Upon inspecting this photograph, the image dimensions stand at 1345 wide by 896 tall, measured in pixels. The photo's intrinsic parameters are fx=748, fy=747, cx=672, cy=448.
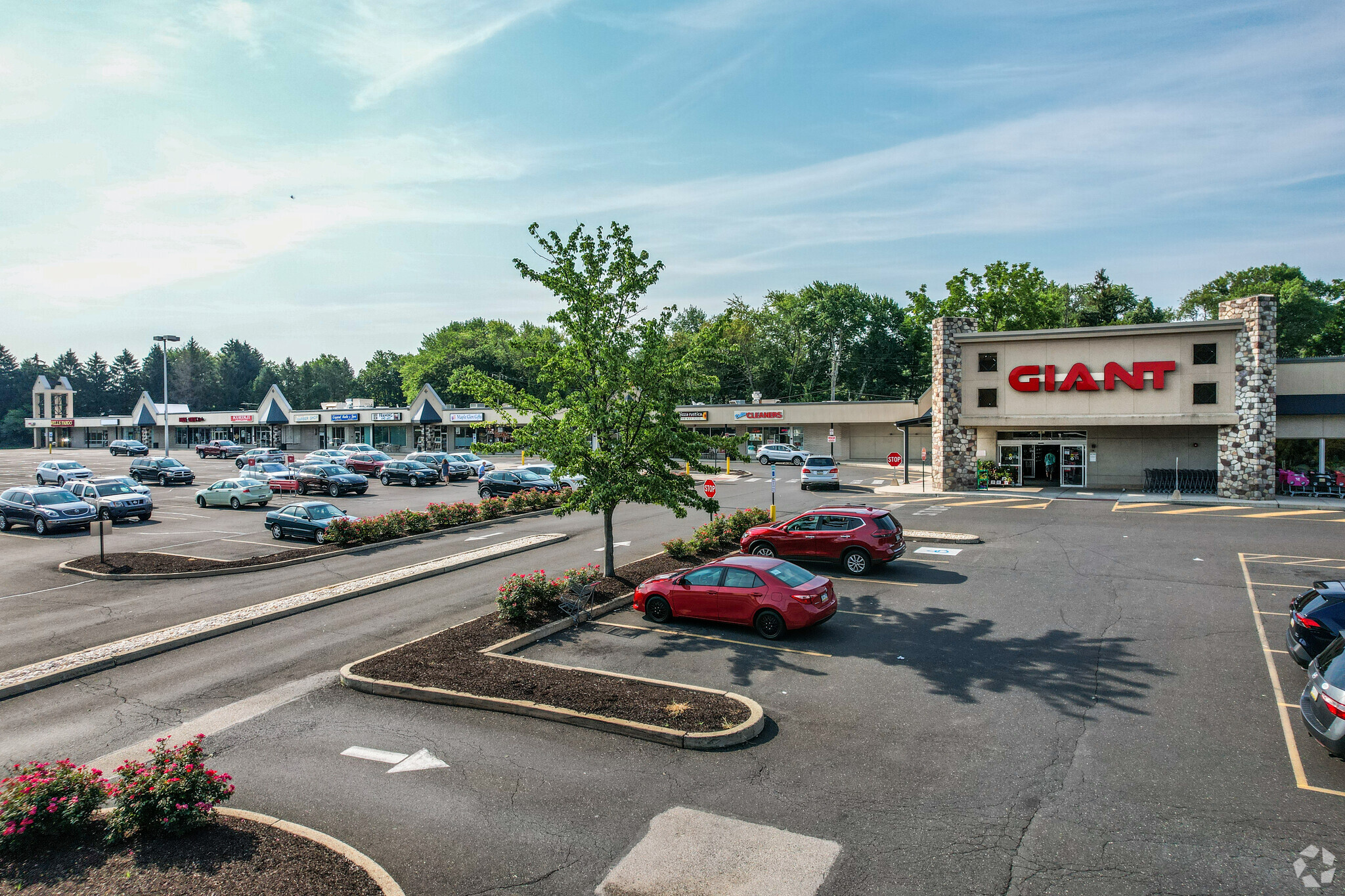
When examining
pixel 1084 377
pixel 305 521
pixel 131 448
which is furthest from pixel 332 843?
pixel 131 448

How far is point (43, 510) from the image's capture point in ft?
88.4

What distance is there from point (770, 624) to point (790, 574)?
1.07m

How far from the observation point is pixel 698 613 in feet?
47.7

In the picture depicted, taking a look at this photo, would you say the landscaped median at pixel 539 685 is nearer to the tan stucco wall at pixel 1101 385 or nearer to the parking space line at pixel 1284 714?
the parking space line at pixel 1284 714

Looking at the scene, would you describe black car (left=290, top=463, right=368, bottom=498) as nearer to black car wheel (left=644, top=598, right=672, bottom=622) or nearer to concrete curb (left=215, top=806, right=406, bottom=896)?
black car wheel (left=644, top=598, right=672, bottom=622)

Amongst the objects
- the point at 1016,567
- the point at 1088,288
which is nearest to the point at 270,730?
the point at 1016,567

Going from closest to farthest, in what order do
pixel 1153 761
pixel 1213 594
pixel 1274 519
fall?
1. pixel 1153 761
2. pixel 1213 594
3. pixel 1274 519

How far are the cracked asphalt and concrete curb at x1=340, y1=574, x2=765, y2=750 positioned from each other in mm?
170

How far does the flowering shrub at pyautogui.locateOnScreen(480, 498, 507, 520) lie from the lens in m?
30.1

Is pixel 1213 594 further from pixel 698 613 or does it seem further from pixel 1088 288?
pixel 1088 288

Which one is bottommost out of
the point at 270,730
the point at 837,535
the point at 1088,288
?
the point at 270,730

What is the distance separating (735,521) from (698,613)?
8.61 m

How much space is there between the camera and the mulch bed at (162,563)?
790 inches

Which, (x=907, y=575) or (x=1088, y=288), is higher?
(x=1088, y=288)
